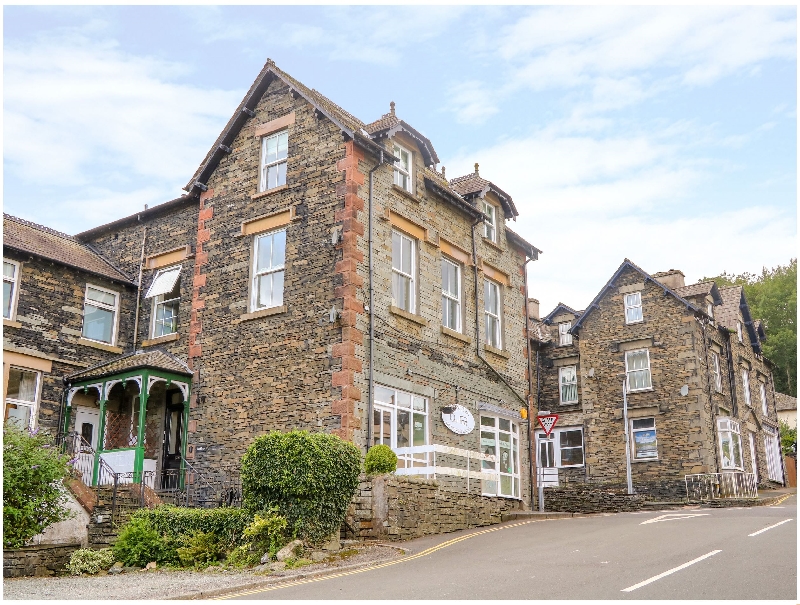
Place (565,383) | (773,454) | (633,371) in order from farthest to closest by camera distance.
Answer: (773,454), (565,383), (633,371)

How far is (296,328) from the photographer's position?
19.6 meters

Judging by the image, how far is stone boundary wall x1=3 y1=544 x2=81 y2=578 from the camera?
49.2ft

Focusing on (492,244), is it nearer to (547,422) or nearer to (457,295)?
(457,295)

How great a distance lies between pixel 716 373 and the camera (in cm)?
3394

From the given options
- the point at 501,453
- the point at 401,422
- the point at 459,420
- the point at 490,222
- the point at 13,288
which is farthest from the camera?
the point at 490,222

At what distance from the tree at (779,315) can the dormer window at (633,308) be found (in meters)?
20.6

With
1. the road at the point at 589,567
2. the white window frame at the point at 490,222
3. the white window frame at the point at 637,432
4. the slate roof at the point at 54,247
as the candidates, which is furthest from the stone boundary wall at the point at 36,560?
the white window frame at the point at 637,432

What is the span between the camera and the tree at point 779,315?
174 feet

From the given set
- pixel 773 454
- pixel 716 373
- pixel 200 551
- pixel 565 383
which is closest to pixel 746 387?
pixel 773 454

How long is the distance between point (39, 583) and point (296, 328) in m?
8.01

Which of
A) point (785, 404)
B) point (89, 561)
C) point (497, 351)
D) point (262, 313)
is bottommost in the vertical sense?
point (89, 561)

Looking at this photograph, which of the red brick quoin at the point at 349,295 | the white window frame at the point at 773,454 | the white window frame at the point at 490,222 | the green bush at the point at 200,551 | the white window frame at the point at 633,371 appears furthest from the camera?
the white window frame at the point at 773,454

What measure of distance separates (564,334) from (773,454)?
40.7 feet

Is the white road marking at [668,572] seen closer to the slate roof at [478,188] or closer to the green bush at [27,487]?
the green bush at [27,487]
